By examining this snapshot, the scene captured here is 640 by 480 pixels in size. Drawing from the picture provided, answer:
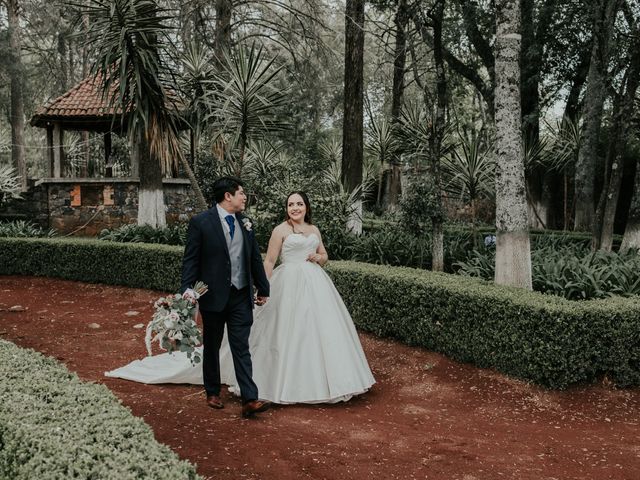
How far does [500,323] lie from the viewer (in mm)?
6031

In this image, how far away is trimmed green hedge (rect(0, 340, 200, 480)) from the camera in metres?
2.38

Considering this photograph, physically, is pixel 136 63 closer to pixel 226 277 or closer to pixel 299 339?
pixel 226 277

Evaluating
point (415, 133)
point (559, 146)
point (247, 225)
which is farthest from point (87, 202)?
point (247, 225)

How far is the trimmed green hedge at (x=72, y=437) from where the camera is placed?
238 centimetres

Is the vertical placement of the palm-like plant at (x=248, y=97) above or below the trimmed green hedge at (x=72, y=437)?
above

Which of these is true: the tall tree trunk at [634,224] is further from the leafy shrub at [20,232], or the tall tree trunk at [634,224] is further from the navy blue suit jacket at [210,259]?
the leafy shrub at [20,232]

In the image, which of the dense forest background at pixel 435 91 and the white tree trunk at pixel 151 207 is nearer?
the dense forest background at pixel 435 91

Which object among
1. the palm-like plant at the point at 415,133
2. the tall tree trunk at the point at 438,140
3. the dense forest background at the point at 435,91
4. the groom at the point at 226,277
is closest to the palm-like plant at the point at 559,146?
the dense forest background at the point at 435,91

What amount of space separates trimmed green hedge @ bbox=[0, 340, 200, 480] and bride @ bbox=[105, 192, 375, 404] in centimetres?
201

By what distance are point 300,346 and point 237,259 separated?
95cm

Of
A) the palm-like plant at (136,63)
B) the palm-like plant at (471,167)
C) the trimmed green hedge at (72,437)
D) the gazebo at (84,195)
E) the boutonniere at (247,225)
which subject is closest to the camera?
the trimmed green hedge at (72,437)

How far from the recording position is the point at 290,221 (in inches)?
227

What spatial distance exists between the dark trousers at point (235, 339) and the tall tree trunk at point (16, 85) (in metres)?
19.2

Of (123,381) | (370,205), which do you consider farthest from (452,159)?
(370,205)
